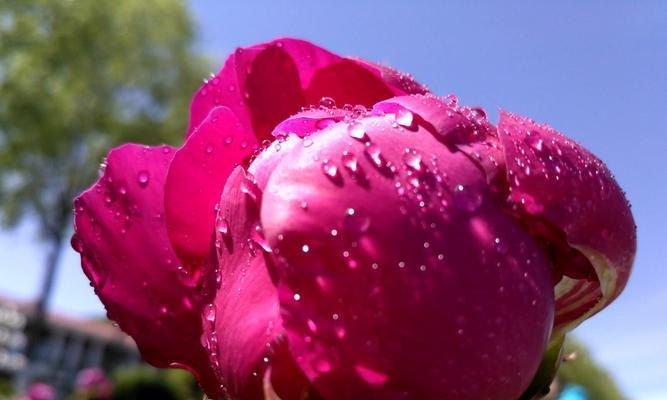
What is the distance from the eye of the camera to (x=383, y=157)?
1.12 ft

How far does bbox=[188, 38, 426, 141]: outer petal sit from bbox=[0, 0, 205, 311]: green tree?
12822mm

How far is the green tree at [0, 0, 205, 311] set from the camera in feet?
41.1

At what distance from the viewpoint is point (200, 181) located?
44cm

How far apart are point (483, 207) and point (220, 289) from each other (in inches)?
5.9

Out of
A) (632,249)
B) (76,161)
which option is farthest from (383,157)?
(76,161)

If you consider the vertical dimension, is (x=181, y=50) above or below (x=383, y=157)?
below

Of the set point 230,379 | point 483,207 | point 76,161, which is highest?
point 483,207

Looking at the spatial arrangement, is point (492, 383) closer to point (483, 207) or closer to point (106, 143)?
point (483, 207)

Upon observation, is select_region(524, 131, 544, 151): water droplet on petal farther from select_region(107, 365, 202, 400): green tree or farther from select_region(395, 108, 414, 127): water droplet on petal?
select_region(107, 365, 202, 400): green tree

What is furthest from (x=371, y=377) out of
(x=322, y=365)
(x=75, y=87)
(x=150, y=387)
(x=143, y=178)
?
(x=75, y=87)

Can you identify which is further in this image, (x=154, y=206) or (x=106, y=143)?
(x=106, y=143)

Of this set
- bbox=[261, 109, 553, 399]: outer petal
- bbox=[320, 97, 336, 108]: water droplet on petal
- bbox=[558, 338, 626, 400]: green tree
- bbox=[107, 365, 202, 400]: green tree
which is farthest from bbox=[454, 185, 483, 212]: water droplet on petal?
bbox=[558, 338, 626, 400]: green tree

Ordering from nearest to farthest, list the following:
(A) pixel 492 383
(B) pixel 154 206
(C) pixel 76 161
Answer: (A) pixel 492 383
(B) pixel 154 206
(C) pixel 76 161

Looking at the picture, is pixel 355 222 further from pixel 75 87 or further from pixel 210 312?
pixel 75 87
